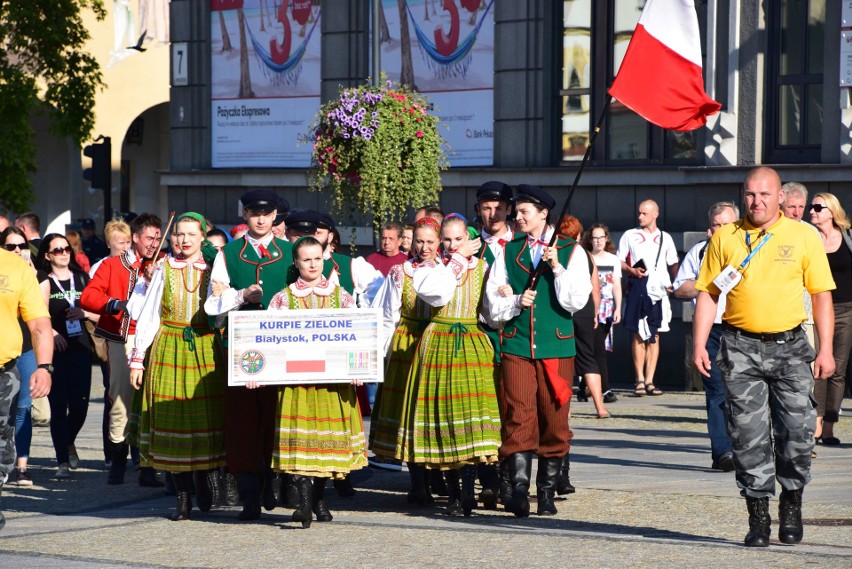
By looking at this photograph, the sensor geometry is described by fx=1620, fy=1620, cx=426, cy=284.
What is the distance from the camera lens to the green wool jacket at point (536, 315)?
927cm

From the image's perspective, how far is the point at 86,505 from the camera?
10094 millimetres

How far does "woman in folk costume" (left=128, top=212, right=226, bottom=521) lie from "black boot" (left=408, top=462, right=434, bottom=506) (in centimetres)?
115

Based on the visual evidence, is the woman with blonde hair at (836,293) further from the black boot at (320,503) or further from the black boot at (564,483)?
the black boot at (320,503)

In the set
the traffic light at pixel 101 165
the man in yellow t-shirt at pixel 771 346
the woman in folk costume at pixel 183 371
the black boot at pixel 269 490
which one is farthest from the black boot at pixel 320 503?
the traffic light at pixel 101 165

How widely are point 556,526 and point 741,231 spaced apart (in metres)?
1.90

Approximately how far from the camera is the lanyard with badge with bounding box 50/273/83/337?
11.8 m

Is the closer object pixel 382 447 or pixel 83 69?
pixel 382 447

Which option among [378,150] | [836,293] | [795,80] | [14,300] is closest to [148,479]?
[14,300]

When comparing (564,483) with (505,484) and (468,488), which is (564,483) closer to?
(505,484)

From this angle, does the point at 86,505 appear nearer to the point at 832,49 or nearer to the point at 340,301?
the point at 340,301

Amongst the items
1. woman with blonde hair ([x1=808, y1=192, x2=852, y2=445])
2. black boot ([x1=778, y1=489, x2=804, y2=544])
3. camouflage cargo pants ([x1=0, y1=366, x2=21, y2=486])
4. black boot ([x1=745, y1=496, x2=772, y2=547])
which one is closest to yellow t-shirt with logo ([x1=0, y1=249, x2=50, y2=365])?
camouflage cargo pants ([x1=0, y1=366, x2=21, y2=486])

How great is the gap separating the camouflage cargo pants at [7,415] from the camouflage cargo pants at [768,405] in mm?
3780

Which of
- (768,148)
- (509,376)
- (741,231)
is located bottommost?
(509,376)

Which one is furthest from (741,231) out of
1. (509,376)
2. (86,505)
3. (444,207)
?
(444,207)
